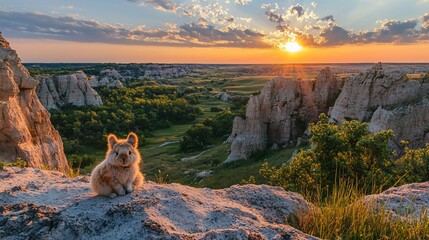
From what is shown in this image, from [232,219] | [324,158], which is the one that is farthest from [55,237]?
[324,158]

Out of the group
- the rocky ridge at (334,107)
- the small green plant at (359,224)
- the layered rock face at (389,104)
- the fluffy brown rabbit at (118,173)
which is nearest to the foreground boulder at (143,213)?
the fluffy brown rabbit at (118,173)

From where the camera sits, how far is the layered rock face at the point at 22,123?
22.9 metres

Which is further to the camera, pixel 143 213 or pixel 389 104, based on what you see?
pixel 389 104

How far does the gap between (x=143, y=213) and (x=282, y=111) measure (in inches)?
1403

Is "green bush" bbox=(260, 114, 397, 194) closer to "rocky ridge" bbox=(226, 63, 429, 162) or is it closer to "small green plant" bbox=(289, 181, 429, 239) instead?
"small green plant" bbox=(289, 181, 429, 239)

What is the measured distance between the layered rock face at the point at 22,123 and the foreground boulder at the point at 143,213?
1829 cm

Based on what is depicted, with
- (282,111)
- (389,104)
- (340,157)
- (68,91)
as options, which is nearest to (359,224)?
(340,157)

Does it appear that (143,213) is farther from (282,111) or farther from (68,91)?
(68,91)

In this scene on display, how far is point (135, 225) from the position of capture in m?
4.32

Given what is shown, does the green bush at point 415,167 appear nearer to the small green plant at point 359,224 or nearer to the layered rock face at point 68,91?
the small green plant at point 359,224

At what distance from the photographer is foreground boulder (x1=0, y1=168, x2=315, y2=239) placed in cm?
425

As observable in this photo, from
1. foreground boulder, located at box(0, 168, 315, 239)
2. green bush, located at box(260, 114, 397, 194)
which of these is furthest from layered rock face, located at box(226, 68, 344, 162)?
foreground boulder, located at box(0, 168, 315, 239)

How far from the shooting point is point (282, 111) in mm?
39156

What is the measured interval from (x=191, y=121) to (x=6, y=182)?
74.0m
